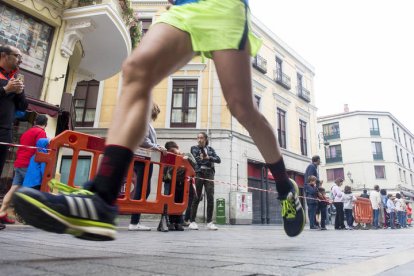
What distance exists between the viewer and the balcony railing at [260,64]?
18484 millimetres

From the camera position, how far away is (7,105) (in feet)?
11.1

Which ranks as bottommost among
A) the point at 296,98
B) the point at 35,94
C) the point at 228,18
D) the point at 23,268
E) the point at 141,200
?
the point at 23,268

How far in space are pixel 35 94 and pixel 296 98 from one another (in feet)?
57.5

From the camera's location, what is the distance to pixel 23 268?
135 cm

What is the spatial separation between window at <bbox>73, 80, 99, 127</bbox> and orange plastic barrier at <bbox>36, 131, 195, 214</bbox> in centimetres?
1123

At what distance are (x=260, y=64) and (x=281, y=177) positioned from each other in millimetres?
17394

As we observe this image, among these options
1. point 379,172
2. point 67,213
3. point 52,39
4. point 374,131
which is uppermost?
point 374,131

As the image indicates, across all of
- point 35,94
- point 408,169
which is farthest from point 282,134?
point 408,169

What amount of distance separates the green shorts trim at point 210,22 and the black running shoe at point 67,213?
967 millimetres

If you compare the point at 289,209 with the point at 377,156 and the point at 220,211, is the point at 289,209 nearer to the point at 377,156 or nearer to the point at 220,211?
the point at 220,211

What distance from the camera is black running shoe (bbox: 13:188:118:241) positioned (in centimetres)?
130

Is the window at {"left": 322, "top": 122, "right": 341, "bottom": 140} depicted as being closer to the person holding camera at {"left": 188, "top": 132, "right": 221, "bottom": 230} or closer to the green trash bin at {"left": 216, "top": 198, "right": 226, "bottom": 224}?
the green trash bin at {"left": 216, "top": 198, "right": 226, "bottom": 224}

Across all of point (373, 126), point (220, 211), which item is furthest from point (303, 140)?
point (373, 126)

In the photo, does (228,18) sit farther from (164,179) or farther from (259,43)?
(164,179)
